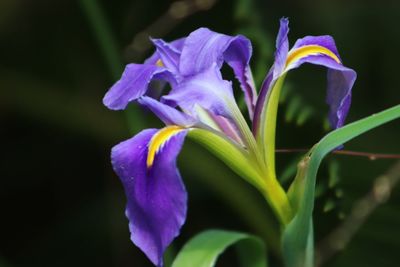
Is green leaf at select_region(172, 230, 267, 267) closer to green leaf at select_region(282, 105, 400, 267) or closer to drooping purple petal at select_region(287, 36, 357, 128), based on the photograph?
green leaf at select_region(282, 105, 400, 267)

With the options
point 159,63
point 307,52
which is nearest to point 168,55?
point 159,63

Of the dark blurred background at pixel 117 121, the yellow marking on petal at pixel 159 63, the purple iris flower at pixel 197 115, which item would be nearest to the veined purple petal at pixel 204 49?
the purple iris flower at pixel 197 115

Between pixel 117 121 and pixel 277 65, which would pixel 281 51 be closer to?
pixel 277 65

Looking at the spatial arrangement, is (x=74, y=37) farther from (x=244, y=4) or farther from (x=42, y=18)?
(x=244, y=4)

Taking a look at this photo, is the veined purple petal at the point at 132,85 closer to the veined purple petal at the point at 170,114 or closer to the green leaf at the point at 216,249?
the veined purple petal at the point at 170,114

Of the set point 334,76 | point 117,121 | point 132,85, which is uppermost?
point 132,85

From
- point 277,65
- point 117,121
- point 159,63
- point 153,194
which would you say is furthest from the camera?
point 117,121

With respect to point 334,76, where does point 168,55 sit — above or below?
above

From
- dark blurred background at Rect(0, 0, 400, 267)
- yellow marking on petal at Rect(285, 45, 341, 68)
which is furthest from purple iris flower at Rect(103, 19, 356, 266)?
dark blurred background at Rect(0, 0, 400, 267)
